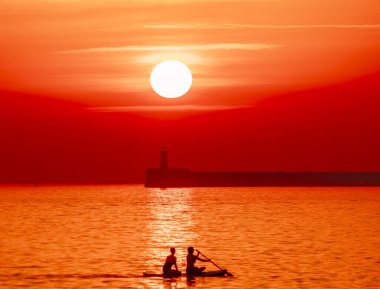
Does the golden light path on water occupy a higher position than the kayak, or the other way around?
the golden light path on water

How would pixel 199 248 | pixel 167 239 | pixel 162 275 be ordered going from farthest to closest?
pixel 167 239
pixel 199 248
pixel 162 275

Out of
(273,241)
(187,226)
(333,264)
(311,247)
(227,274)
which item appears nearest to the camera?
(227,274)

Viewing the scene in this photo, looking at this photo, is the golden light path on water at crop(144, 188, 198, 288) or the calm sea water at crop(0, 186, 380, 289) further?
the golden light path on water at crop(144, 188, 198, 288)

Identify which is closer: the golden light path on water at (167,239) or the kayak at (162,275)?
the kayak at (162,275)

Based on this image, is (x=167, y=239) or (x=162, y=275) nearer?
(x=162, y=275)

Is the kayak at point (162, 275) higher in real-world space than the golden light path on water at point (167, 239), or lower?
lower

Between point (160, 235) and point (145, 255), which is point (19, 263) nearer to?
point (145, 255)

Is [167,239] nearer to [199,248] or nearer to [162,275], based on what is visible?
[199,248]

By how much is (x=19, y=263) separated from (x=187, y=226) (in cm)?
4347

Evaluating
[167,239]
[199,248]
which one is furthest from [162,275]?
[167,239]

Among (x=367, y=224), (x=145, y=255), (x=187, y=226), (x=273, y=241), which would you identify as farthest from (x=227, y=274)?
(x=367, y=224)

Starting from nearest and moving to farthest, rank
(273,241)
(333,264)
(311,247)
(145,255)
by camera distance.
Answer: (333,264) → (145,255) → (311,247) → (273,241)

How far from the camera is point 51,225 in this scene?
10300 centimetres

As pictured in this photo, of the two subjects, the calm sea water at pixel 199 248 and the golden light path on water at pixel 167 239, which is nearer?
the calm sea water at pixel 199 248
